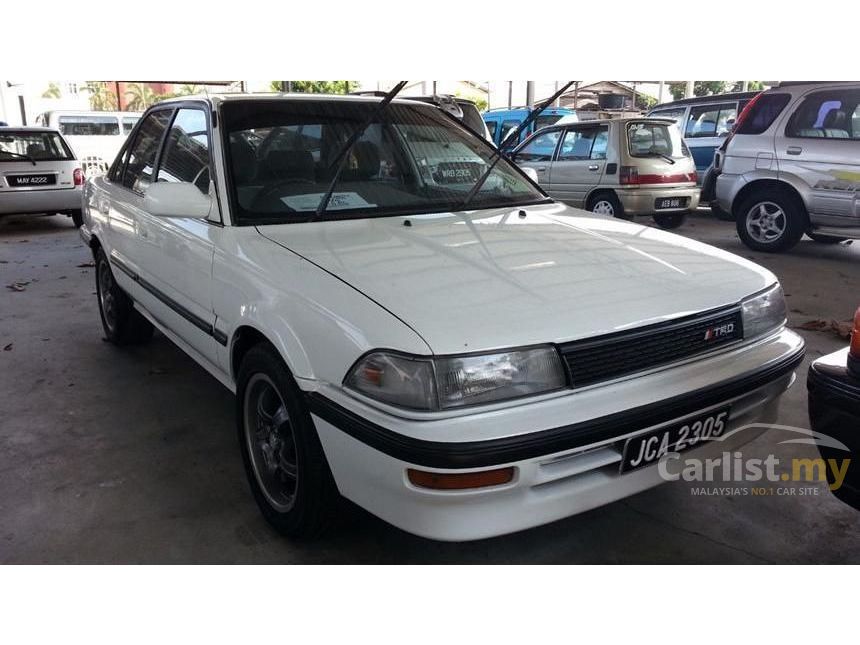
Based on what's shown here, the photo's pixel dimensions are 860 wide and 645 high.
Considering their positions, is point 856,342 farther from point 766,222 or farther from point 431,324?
point 766,222

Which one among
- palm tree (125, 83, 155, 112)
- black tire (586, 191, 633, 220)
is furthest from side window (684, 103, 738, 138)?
palm tree (125, 83, 155, 112)

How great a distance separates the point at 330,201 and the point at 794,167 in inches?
230

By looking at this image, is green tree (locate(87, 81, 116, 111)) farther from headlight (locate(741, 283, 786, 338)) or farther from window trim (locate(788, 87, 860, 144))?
headlight (locate(741, 283, 786, 338))

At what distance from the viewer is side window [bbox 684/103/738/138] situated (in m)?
9.88

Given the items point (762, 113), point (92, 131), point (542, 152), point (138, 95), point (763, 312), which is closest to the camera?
point (763, 312)

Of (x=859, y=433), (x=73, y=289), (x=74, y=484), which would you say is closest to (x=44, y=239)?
(x=73, y=289)

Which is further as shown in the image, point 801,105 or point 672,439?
point 801,105

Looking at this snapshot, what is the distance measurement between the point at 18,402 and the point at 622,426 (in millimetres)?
3153

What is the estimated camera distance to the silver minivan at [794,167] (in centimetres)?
636

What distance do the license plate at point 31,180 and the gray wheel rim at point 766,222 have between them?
889 centimetres

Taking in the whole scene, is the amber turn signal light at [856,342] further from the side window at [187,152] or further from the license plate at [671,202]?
the license plate at [671,202]

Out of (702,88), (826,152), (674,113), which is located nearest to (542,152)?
(674,113)

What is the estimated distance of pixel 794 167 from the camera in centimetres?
673

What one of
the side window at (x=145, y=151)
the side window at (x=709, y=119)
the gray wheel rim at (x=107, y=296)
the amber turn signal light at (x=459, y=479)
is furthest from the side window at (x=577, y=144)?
the amber turn signal light at (x=459, y=479)
